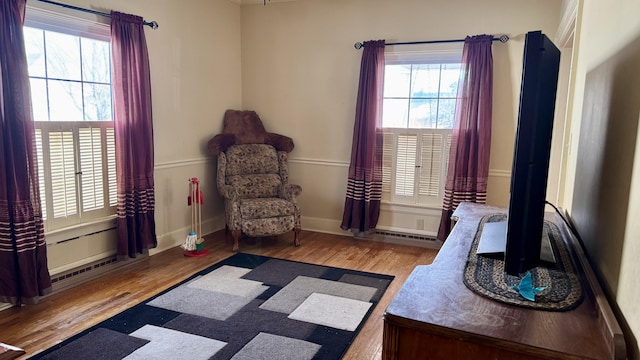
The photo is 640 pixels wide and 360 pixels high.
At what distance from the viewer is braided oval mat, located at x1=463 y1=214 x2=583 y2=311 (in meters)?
1.17

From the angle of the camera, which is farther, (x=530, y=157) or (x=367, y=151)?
(x=367, y=151)

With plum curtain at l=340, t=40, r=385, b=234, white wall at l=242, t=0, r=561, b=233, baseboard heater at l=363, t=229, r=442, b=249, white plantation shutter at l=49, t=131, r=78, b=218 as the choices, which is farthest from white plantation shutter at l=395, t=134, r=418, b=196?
white plantation shutter at l=49, t=131, r=78, b=218

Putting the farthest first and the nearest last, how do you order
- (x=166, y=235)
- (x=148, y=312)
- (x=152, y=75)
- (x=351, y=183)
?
(x=351, y=183) → (x=166, y=235) → (x=152, y=75) → (x=148, y=312)

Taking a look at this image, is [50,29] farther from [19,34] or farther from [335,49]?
[335,49]

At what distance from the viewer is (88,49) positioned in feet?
11.0

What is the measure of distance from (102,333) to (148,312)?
336 millimetres

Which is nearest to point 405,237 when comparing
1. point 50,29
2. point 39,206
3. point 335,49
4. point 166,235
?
point 335,49

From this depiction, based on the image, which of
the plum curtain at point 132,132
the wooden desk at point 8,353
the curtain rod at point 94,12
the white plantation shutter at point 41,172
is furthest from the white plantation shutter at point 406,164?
the wooden desk at point 8,353

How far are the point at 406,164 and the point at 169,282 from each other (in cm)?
255

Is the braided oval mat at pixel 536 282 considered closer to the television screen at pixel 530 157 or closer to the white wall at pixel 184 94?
the television screen at pixel 530 157

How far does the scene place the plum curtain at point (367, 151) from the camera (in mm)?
4414

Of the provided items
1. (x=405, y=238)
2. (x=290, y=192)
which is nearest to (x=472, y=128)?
(x=405, y=238)

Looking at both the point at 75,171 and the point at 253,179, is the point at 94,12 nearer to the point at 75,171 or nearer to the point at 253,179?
the point at 75,171

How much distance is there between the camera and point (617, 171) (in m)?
1.21
